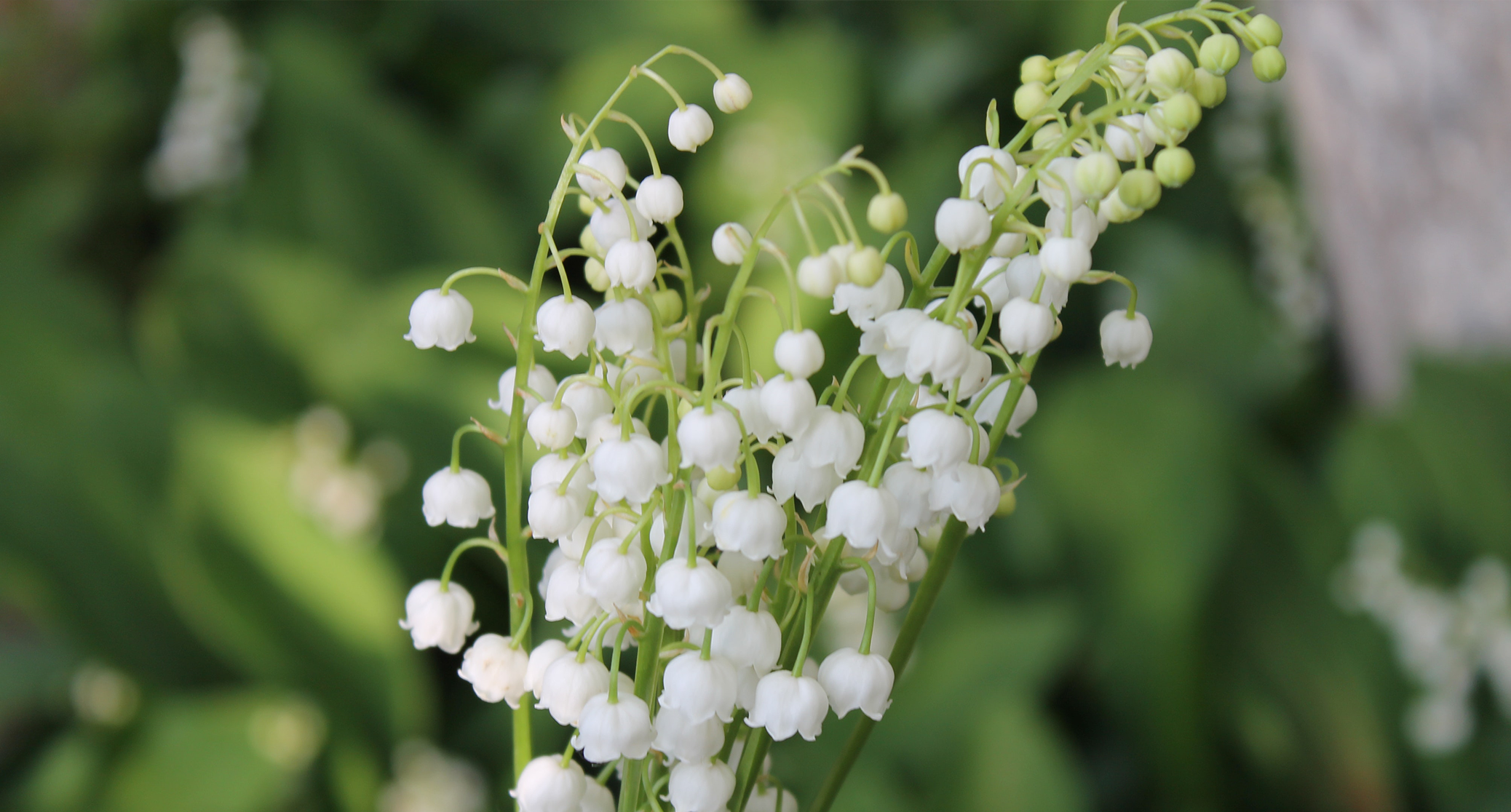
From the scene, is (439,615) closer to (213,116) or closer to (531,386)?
(531,386)

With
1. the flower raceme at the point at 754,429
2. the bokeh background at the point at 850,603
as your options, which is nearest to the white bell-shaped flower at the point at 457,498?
the flower raceme at the point at 754,429

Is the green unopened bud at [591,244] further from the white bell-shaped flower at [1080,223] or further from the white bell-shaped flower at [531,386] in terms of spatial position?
the white bell-shaped flower at [1080,223]

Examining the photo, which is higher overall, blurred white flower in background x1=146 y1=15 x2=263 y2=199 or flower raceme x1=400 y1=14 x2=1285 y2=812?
blurred white flower in background x1=146 y1=15 x2=263 y2=199

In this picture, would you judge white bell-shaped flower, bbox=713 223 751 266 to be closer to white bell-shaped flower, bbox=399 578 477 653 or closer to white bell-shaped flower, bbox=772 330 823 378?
white bell-shaped flower, bbox=772 330 823 378

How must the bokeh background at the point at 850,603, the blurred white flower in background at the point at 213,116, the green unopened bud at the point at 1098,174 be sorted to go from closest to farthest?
the green unopened bud at the point at 1098,174 → the bokeh background at the point at 850,603 → the blurred white flower in background at the point at 213,116

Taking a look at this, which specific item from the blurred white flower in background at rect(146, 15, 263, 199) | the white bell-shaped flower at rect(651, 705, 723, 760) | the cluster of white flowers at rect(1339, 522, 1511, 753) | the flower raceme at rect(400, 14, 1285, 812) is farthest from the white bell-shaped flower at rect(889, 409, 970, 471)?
the blurred white flower in background at rect(146, 15, 263, 199)

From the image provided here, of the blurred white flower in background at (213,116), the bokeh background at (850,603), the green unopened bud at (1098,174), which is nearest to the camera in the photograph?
the green unopened bud at (1098,174)

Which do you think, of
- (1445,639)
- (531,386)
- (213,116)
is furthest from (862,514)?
(213,116)
